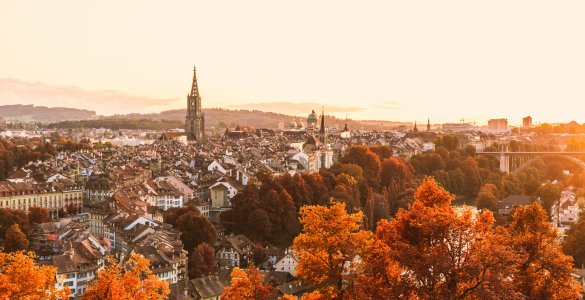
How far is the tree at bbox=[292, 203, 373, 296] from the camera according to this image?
62.0 ft

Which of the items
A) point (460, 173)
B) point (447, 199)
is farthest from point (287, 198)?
point (460, 173)

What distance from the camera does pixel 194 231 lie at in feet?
138

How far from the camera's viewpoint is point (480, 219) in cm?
1830

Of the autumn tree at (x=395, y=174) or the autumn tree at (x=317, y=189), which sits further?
the autumn tree at (x=395, y=174)

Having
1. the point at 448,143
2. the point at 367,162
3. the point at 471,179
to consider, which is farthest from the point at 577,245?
the point at 448,143

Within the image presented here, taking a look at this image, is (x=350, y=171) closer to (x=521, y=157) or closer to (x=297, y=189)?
(x=297, y=189)

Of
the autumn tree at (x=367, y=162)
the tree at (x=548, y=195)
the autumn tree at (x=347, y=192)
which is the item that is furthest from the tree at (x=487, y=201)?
the autumn tree at (x=347, y=192)

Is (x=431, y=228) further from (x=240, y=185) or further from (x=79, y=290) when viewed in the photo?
(x=240, y=185)

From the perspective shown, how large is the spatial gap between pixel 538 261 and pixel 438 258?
4.15 metres

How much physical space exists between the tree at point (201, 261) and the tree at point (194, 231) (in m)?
1.87

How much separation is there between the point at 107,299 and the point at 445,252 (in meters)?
8.38

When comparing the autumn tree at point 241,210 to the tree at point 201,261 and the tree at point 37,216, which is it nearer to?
the tree at point 201,261

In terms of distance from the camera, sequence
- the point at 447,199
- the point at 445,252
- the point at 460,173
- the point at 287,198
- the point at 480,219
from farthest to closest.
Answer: the point at 460,173 < the point at 287,198 < the point at 447,199 < the point at 480,219 < the point at 445,252

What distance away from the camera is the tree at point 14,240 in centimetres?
3850
